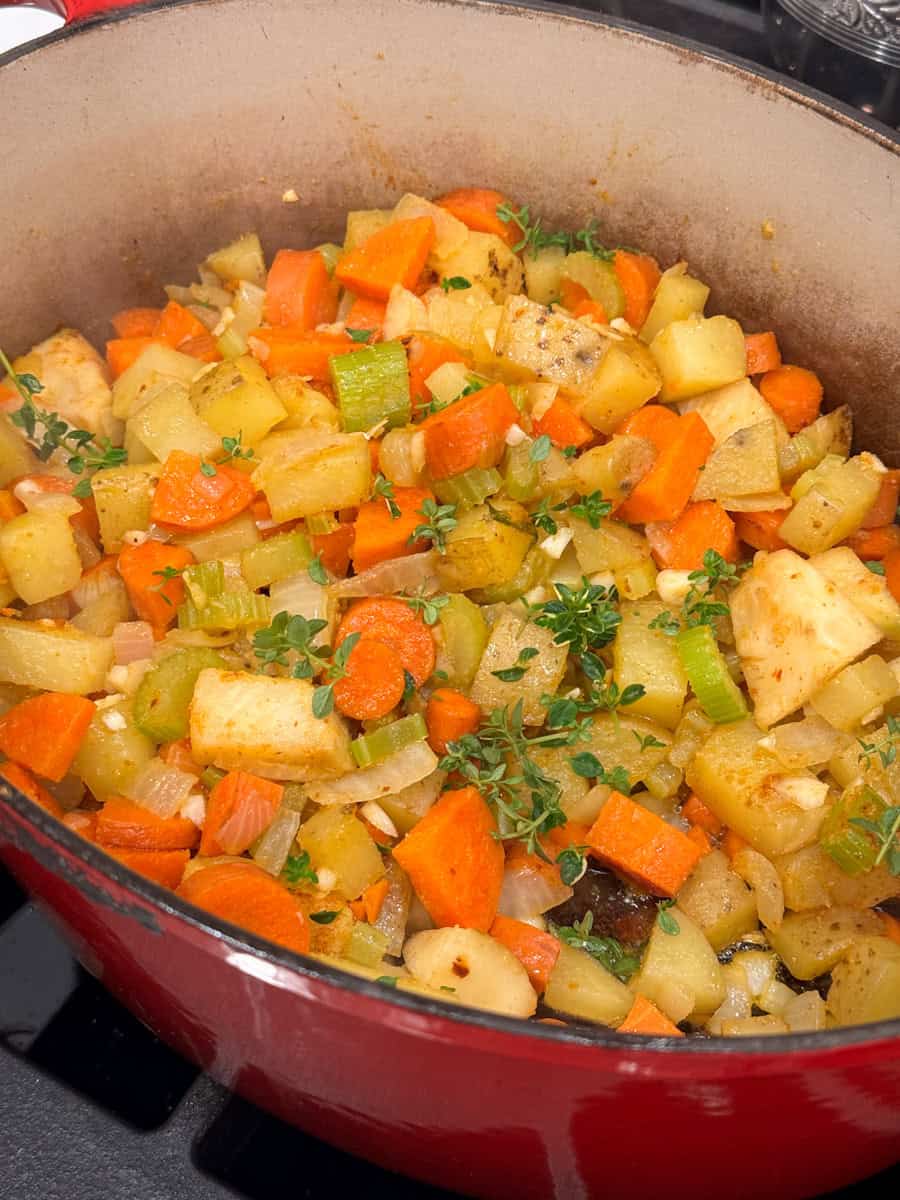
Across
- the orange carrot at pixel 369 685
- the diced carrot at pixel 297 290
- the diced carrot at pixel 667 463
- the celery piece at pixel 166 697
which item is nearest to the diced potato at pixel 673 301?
the diced carrot at pixel 667 463

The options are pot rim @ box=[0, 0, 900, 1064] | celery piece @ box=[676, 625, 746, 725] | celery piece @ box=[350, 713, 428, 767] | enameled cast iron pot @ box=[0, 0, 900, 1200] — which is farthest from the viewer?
celery piece @ box=[676, 625, 746, 725]

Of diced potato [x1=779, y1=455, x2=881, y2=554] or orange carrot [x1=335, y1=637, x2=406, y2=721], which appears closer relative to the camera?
orange carrot [x1=335, y1=637, x2=406, y2=721]

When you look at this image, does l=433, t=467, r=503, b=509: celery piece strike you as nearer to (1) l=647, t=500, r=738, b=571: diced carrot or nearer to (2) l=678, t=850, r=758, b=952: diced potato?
(1) l=647, t=500, r=738, b=571: diced carrot

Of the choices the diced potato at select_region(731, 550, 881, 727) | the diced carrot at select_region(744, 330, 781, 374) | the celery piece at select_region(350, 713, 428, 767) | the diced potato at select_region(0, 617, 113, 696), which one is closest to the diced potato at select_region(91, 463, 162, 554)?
the diced potato at select_region(0, 617, 113, 696)

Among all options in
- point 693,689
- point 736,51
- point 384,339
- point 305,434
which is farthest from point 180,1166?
point 736,51

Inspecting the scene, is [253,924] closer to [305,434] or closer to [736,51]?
[305,434]

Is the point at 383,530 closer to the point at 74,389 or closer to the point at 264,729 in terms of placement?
the point at 264,729
